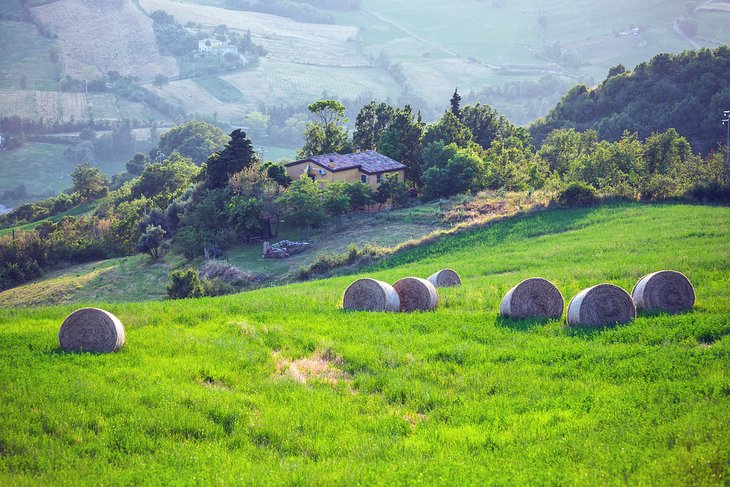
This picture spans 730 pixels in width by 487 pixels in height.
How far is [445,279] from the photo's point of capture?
110 ft

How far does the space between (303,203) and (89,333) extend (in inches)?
1692

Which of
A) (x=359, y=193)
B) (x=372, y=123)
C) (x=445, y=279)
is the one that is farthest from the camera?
(x=372, y=123)

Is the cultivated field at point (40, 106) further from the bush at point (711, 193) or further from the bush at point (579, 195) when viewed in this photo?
the bush at point (711, 193)

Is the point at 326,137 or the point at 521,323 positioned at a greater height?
the point at 326,137

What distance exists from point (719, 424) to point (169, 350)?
14.9 m

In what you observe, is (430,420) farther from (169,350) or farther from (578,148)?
(578,148)

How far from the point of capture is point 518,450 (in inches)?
547

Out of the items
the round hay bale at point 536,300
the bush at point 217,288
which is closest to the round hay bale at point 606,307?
the round hay bale at point 536,300

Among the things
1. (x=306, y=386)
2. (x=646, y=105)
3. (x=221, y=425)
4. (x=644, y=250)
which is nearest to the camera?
(x=221, y=425)

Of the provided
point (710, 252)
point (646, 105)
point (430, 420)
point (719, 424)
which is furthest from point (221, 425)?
point (646, 105)

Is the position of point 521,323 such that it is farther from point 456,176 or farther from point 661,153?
point 661,153

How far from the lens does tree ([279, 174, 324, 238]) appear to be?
62938 millimetres

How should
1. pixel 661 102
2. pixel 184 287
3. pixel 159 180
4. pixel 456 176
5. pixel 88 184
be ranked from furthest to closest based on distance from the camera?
pixel 88 184, pixel 661 102, pixel 159 180, pixel 456 176, pixel 184 287

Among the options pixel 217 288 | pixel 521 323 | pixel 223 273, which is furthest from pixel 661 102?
pixel 521 323
